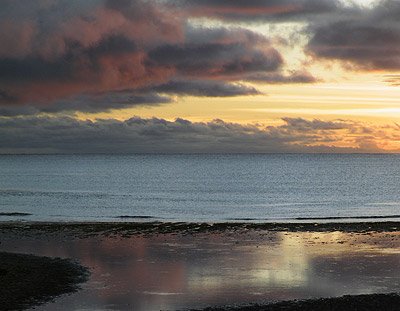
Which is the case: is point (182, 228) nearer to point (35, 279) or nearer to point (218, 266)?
point (218, 266)

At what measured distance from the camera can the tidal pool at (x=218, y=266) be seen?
20039mm

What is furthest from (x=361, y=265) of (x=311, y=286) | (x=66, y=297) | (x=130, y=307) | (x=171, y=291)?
(x=66, y=297)

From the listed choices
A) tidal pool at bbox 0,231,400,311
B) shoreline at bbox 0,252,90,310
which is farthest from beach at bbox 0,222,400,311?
shoreline at bbox 0,252,90,310

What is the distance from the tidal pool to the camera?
2004 cm

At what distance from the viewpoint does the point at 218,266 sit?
85.9 feet

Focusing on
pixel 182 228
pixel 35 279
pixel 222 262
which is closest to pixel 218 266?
pixel 222 262

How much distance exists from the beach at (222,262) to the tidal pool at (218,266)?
0.04 meters

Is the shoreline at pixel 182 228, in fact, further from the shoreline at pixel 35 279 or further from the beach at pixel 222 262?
the shoreline at pixel 35 279

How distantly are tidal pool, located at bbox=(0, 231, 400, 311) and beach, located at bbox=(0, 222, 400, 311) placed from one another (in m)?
0.04

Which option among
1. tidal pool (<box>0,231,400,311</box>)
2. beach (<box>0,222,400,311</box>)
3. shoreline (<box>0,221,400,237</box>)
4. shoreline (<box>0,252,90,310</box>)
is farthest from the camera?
shoreline (<box>0,221,400,237</box>)

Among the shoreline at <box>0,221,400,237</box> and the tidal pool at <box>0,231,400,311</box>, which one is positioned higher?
the shoreline at <box>0,221,400,237</box>

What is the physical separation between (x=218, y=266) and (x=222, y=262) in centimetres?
115

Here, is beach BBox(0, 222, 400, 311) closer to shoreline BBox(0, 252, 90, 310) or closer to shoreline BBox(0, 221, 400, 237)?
shoreline BBox(0, 221, 400, 237)

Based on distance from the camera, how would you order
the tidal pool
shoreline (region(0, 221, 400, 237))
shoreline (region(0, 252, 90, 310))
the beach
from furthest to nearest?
1. shoreline (region(0, 221, 400, 237))
2. the tidal pool
3. shoreline (region(0, 252, 90, 310))
4. the beach
